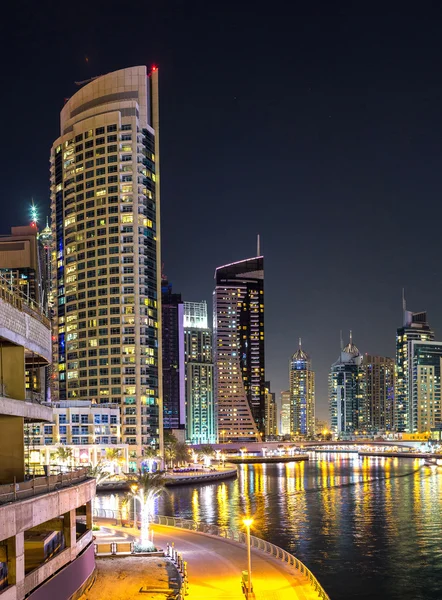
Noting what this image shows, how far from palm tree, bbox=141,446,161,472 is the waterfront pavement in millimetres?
107569

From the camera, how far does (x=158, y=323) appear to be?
603 feet

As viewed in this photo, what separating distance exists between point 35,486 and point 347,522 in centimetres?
6841

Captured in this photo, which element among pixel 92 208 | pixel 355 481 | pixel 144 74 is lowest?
pixel 355 481

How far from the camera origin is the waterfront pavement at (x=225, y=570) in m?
40.8

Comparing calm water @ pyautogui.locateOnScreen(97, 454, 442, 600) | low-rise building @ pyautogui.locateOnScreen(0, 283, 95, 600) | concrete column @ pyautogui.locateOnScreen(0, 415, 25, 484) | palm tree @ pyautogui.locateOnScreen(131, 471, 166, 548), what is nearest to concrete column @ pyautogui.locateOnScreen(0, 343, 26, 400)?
low-rise building @ pyautogui.locateOnScreen(0, 283, 95, 600)

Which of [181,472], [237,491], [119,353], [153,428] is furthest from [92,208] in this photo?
[237,491]

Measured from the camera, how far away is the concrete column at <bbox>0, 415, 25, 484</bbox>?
34594 millimetres

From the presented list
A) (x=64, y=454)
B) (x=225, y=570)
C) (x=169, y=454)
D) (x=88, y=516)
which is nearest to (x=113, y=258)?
(x=169, y=454)

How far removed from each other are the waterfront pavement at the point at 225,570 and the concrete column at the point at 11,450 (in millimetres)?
11984

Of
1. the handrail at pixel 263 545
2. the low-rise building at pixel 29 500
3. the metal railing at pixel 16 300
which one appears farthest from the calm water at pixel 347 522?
the metal railing at pixel 16 300

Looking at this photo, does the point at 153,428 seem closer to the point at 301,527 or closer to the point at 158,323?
the point at 158,323

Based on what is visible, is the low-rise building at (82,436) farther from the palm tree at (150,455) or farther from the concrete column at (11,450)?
the concrete column at (11,450)

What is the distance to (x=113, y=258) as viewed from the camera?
182625mm

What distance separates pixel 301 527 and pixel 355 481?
77.6m
